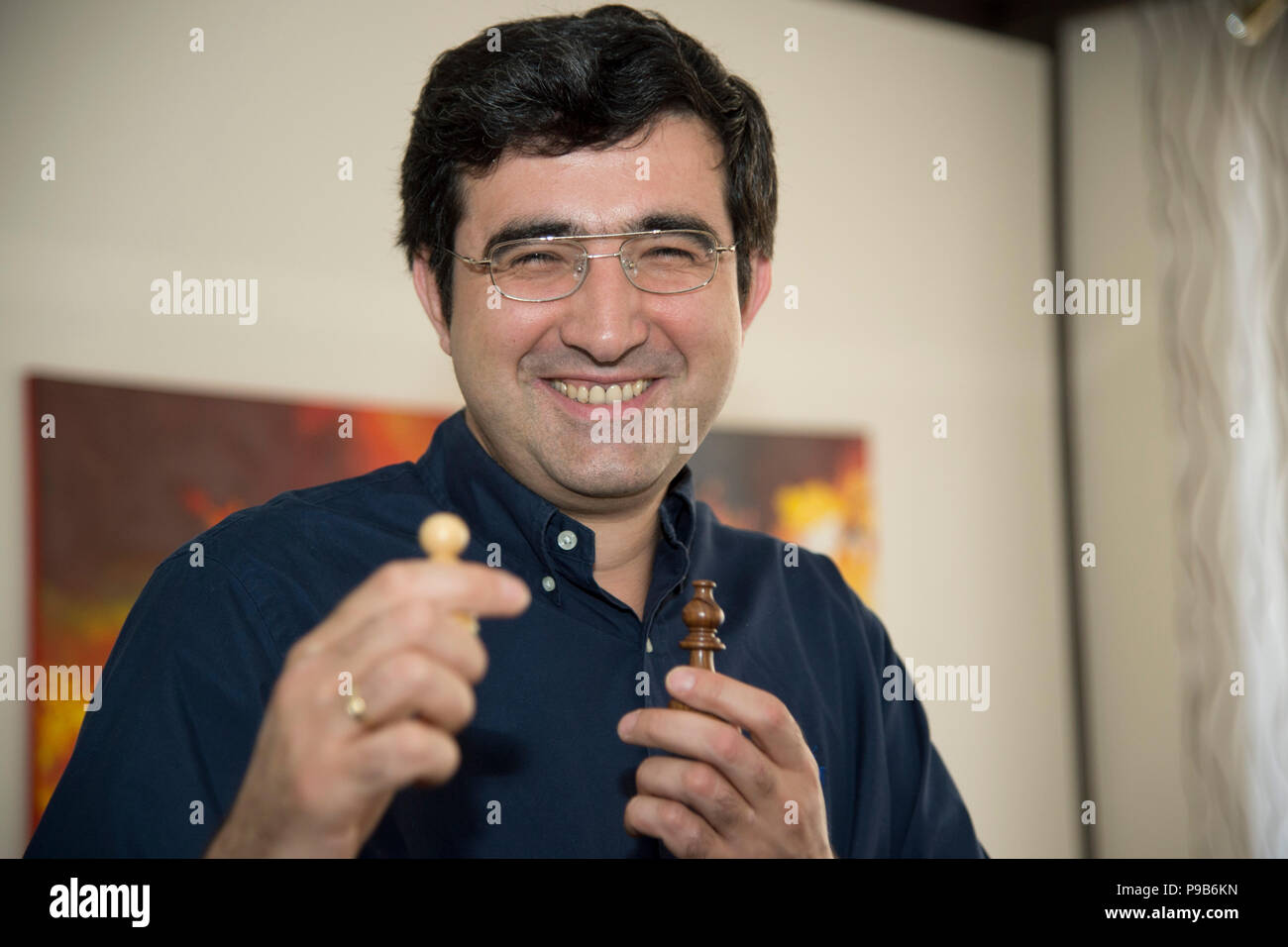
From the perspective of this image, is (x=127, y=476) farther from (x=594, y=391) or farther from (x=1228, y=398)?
(x=1228, y=398)

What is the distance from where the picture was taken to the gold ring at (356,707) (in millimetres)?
656

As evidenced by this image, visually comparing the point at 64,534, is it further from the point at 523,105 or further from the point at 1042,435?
the point at 1042,435

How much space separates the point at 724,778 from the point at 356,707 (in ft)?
1.27

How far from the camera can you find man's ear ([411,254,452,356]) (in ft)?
4.64

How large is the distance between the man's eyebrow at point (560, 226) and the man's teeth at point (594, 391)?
0.56 ft

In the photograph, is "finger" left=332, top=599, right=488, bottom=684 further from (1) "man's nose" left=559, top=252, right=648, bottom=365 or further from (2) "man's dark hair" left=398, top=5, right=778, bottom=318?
(2) "man's dark hair" left=398, top=5, right=778, bottom=318

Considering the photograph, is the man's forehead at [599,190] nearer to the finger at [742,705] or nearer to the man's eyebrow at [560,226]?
the man's eyebrow at [560,226]

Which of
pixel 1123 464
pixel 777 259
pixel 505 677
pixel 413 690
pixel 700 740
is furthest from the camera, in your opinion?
pixel 1123 464

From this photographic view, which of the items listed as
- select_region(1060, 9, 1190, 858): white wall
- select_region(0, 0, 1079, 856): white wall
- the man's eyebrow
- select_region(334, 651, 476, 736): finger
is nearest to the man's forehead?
the man's eyebrow

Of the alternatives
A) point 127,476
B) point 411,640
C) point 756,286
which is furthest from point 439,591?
point 127,476

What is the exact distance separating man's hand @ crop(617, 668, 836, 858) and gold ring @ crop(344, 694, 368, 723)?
27 centimetres

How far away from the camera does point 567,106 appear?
1224 mm

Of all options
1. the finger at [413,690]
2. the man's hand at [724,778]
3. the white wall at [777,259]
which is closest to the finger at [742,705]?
the man's hand at [724,778]

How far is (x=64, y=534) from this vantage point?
2068 millimetres
